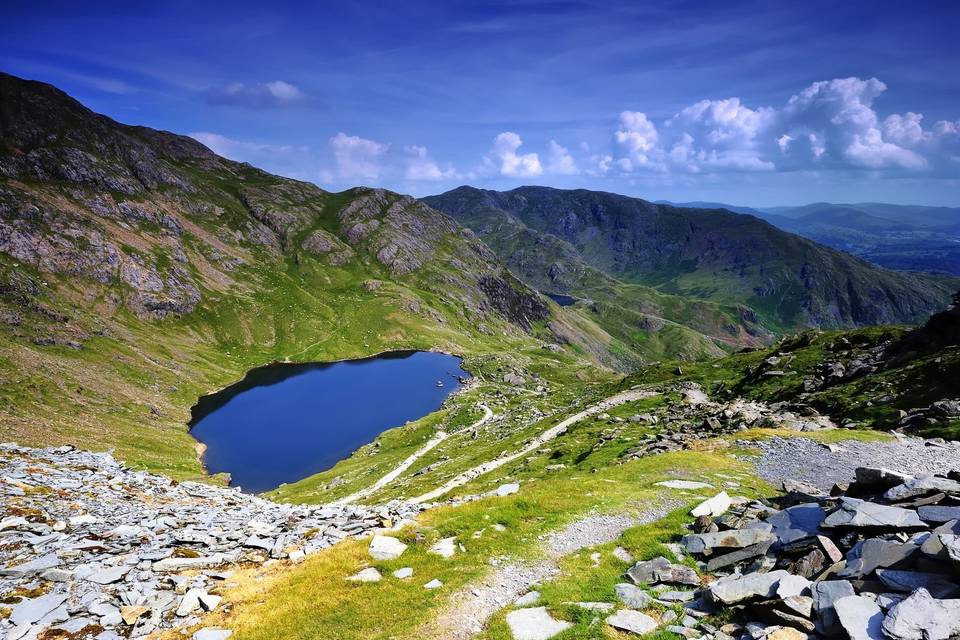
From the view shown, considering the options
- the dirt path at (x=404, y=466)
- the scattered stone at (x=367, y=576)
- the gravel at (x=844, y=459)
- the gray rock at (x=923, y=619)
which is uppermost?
the gray rock at (x=923, y=619)

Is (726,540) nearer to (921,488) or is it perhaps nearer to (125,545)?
(921,488)

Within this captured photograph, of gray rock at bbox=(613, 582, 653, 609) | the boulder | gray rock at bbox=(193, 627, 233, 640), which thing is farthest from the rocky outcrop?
gray rock at bbox=(613, 582, 653, 609)

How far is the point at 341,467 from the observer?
9475 centimetres

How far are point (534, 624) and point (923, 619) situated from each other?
10647 millimetres

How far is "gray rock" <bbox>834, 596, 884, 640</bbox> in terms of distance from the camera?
11875mm

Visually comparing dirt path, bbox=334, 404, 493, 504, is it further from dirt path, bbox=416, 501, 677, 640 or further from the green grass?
dirt path, bbox=416, 501, 677, 640

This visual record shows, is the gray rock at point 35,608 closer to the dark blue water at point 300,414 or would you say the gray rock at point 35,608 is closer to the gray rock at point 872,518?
the gray rock at point 872,518

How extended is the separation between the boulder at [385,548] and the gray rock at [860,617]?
1719 cm

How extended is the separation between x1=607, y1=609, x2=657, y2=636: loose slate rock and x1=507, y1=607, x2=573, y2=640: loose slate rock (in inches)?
59.0

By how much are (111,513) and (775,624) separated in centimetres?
3850

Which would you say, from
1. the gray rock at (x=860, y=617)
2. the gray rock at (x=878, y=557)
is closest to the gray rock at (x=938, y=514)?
the gray rock at (x=878, y=557)

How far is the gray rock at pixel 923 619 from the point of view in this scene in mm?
11359

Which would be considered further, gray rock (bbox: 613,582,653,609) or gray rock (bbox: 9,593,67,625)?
gray rock (bbox: 9,593,67,625)

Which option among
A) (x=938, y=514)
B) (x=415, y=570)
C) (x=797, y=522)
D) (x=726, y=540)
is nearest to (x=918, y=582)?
(x=938, y=514)
